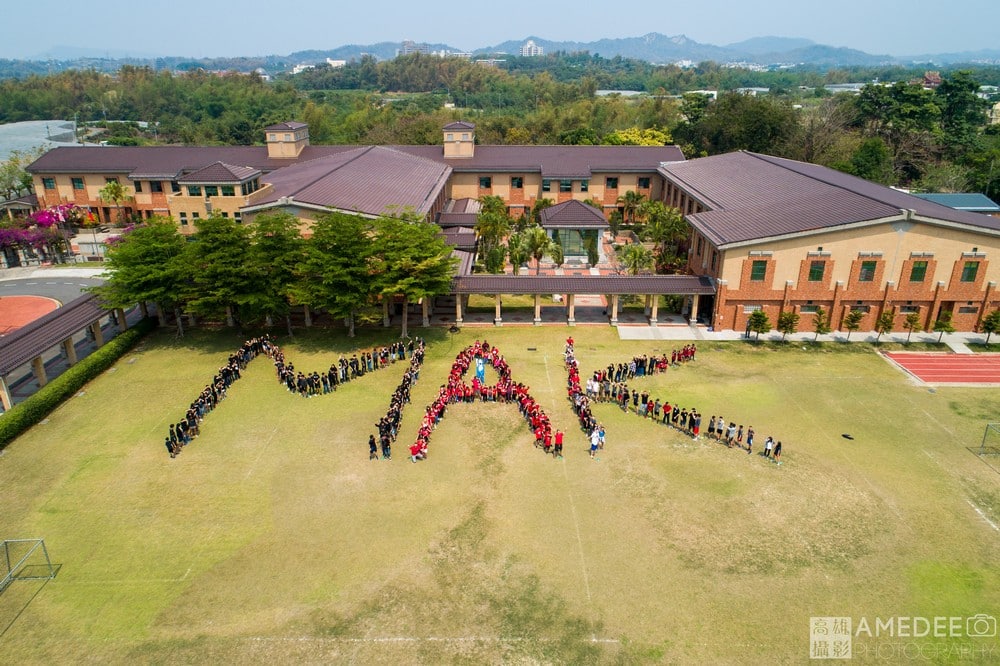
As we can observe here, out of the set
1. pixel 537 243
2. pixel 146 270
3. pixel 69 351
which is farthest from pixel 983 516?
pixel 69 351

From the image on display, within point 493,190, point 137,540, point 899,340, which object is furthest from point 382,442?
point 493,190

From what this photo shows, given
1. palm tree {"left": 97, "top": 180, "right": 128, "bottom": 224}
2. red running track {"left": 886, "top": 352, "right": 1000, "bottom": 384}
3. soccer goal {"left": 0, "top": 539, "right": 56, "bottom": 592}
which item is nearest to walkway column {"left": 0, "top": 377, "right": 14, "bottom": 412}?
soccer goal {"left": 0, "top": 539, "right": 56, "bottom": 592}

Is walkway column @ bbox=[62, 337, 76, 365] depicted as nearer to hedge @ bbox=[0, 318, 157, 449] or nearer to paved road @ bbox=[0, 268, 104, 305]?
hedge @ bbox=[0, 318, 157, 449]

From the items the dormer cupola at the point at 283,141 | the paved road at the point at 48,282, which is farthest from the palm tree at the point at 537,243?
the dormer cupola at the point at 283,141

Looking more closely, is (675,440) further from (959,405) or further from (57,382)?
(57,382)

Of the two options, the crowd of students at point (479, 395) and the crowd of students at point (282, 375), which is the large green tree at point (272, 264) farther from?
the crowd of students at point (479, 395)

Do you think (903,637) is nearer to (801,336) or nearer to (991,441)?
(991,441)
